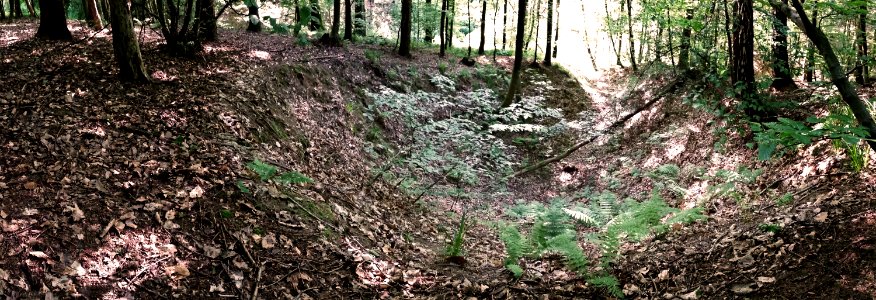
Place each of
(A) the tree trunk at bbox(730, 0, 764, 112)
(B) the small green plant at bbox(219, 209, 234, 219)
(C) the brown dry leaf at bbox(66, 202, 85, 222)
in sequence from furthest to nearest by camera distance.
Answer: (A) the tree trunk at bbox(730, 0, 764, 112) → (B) the small green plant at bbox(219, 209, 234, 219) → (C) the brown dry leaf at bbox(66, 202, 85, 222)

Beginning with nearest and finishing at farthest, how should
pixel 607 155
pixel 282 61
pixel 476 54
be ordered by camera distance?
pixel 282 61
pixel 607 155
pixel 476 54

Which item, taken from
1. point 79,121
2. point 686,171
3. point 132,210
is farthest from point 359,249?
point 686,171

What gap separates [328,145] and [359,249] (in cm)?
380

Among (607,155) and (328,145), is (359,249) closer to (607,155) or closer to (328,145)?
(328,145)

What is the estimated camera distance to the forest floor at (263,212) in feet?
12.7

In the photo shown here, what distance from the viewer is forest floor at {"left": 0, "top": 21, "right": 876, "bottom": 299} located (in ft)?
12.7

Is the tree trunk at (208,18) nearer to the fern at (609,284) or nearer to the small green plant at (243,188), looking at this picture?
the small green plant at (243,188)

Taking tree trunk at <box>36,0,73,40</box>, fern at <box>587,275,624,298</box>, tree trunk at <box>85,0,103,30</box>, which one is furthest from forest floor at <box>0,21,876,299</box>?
tree trunk at <box>85,0,103,30</box>

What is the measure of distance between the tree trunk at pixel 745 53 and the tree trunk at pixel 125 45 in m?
9.23

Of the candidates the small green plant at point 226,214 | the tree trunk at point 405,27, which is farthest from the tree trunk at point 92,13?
the small green plant at point 226,214

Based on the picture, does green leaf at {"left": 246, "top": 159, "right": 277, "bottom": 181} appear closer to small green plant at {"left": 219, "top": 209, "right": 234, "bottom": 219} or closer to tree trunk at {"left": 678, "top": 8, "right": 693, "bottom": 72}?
small green plant at {"left": 219, "top": 209, "right": 234, "bottom": 219}

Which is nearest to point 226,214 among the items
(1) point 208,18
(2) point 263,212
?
(2) point 263,212

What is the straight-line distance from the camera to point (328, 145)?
8.64 meters

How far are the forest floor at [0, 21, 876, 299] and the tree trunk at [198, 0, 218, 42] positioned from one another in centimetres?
91
